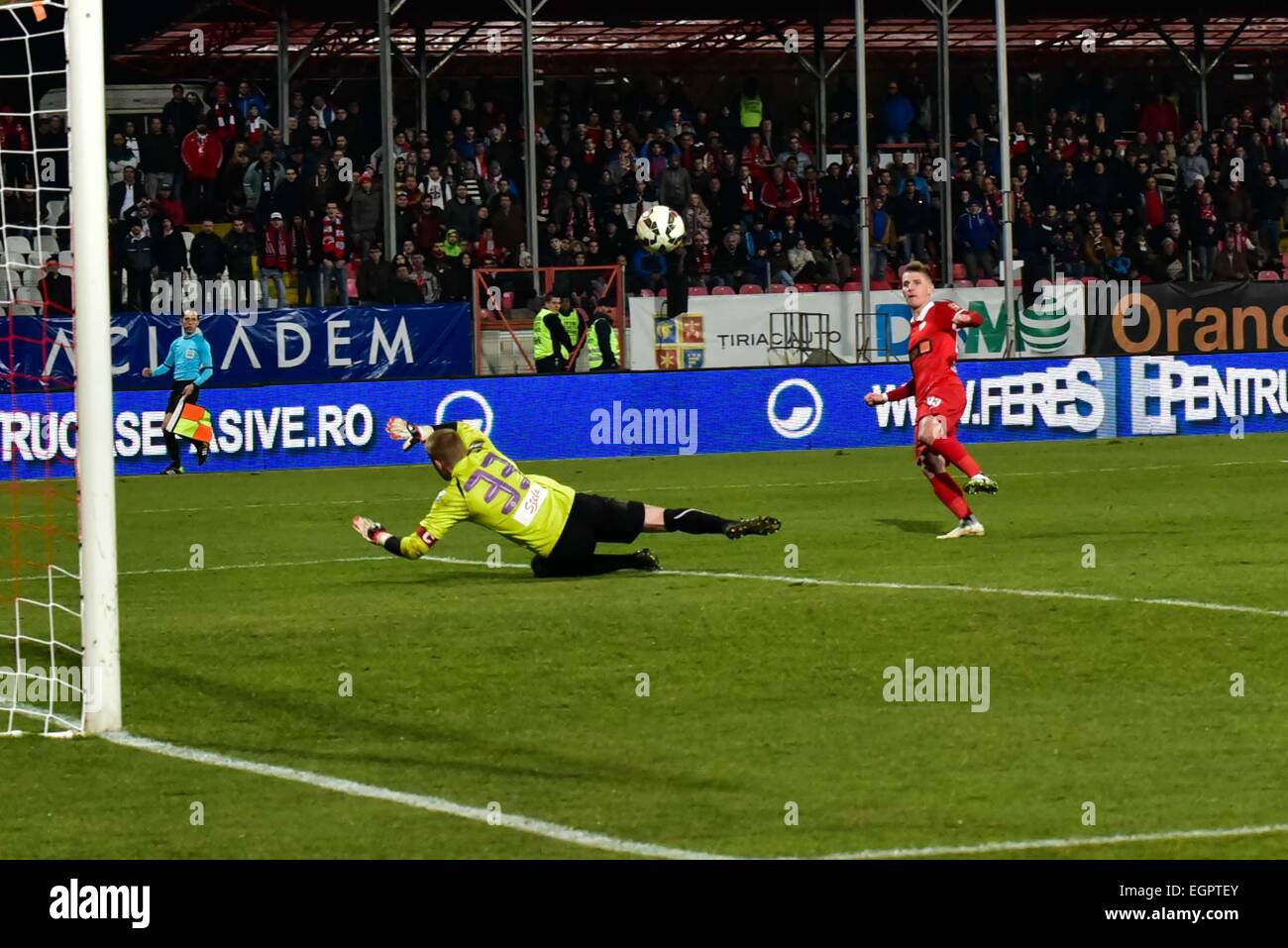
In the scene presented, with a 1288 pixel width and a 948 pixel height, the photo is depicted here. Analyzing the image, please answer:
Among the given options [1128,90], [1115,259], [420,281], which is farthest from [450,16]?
[1128,90]

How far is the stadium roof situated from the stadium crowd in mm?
1552

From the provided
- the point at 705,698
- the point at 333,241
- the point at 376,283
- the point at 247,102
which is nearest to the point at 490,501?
the point at 705,698

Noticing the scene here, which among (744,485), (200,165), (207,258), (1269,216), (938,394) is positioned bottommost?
(744,485)

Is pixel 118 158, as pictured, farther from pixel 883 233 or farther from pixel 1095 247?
pixel 1095 247

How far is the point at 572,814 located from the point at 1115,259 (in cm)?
2951

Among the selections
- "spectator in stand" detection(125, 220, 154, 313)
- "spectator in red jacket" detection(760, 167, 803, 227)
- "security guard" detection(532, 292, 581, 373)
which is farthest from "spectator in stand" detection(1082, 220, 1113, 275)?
"spectator in stand" detection(125, 220, 154, 313)

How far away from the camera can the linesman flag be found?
77.7 feet

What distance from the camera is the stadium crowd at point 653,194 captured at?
30.8 metres

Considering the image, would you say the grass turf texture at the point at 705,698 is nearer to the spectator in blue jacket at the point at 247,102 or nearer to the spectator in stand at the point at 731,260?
the spectator in stand at the point at 731,260

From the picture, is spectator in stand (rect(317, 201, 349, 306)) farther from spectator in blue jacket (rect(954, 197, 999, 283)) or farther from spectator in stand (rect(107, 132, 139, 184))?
spectator in blue jacket (rect(954, 197, 999, 283))

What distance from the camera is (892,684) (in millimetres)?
10172

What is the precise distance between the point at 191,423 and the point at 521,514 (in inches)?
434

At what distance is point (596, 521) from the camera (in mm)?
13852
